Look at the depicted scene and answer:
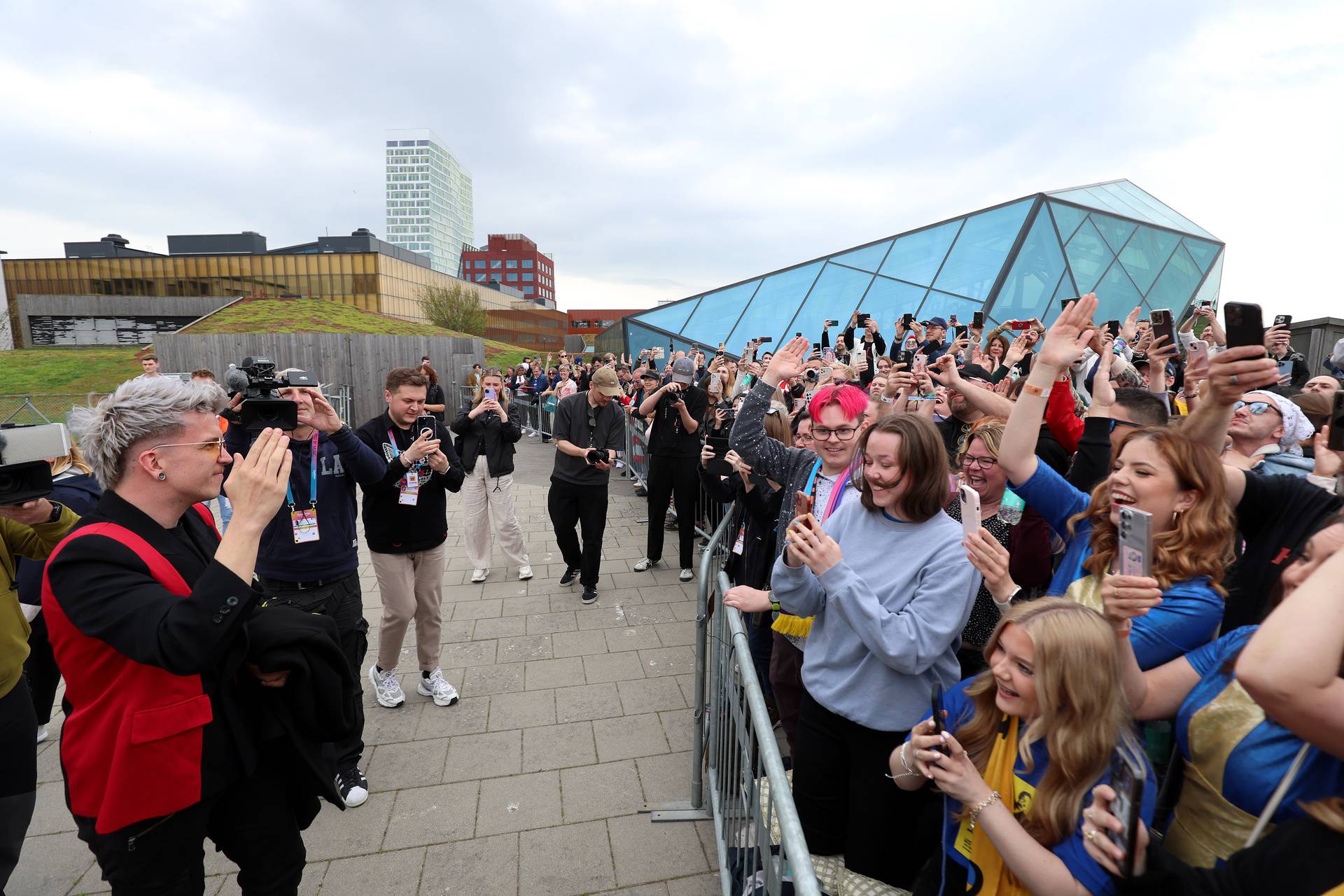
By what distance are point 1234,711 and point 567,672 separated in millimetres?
3914

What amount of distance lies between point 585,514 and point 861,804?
402 centimetres

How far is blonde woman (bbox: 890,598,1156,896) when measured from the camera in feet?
4.79

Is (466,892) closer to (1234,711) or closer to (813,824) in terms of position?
(813,824)

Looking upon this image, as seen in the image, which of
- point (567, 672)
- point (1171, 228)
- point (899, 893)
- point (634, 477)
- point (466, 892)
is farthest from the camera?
point (1171, 228)

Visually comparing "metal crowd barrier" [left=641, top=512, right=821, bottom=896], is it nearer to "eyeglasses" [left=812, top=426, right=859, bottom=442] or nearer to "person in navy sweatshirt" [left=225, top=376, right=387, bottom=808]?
"eyeglasses" [left=812, top=426, right=859, bottom=442]

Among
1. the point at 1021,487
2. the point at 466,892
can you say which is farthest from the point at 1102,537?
the point at 466,892

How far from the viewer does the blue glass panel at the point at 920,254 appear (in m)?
16.6

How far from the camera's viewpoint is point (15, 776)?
89.0 inches

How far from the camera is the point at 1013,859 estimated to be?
148cm

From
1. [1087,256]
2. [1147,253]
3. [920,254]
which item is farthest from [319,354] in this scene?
[1147,253]

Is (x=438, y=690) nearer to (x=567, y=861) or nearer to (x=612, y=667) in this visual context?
(x=612, y=667)

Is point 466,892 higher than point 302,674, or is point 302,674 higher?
point 302,674

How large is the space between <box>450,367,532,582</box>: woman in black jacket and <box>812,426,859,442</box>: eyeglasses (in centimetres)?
341

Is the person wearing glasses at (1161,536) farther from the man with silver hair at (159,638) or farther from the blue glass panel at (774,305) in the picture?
the blue glass panel at (774,305)
